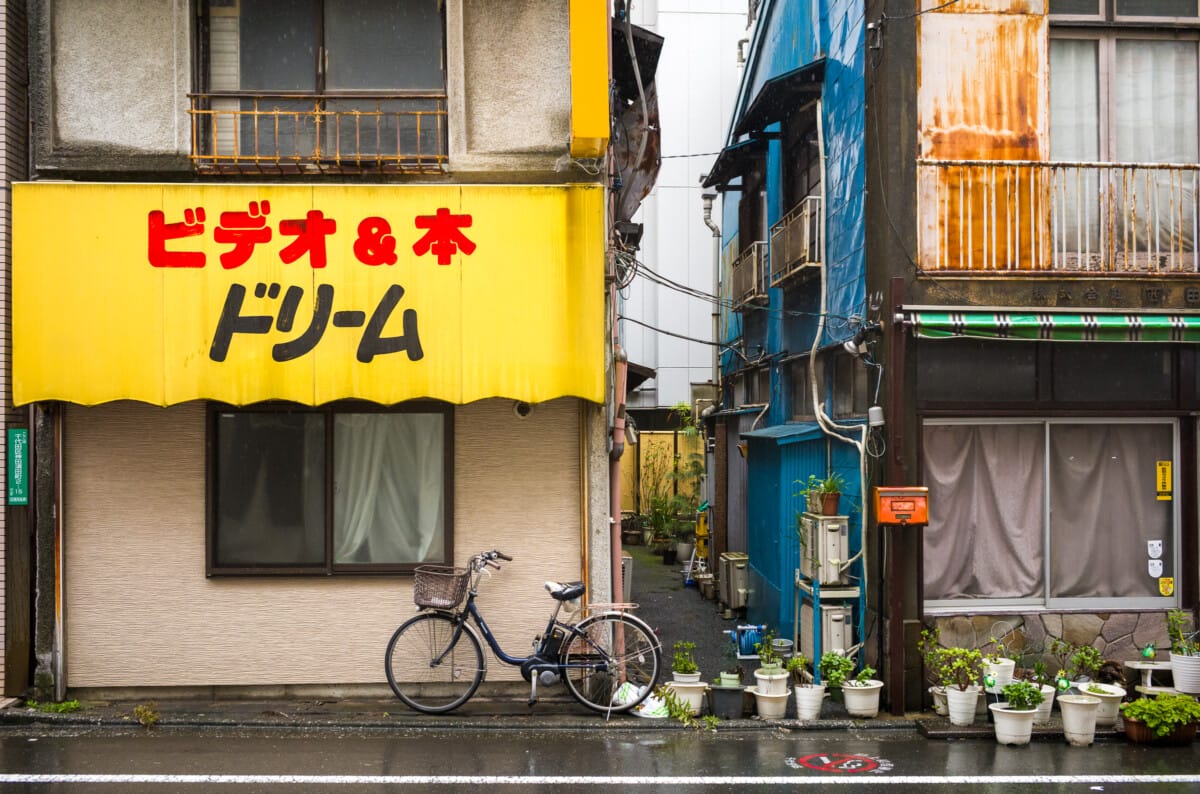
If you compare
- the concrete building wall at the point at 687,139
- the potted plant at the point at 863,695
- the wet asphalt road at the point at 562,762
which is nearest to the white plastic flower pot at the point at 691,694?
the wet asphalt road at the point at 562,762

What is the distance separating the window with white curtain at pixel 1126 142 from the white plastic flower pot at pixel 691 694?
6.12 meters

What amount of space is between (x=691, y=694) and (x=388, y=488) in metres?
3.83

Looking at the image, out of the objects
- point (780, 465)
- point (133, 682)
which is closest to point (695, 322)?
point (780, 465)

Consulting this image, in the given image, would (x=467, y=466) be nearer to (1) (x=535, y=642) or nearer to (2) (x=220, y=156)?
(1) (x=535, y=642)

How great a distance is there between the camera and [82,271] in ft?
32.0

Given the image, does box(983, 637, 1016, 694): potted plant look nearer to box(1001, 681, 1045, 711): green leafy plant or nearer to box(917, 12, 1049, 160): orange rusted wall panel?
box(1001, 681, 1045, 711): green leafy plant

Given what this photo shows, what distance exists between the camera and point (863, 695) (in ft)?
33.0

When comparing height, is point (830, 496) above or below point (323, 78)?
below

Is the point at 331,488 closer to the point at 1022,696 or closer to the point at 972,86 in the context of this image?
the point at 1022,696

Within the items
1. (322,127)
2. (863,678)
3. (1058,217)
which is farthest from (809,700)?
(322,127)

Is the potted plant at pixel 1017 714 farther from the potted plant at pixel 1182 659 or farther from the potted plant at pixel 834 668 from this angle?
the potted plant at pixel 1182 659

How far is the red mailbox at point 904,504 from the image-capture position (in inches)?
400

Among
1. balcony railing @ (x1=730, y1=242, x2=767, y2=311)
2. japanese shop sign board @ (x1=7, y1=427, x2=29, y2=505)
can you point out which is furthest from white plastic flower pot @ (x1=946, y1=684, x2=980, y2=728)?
japanese shop sign board @ (x1=7, y1=427, x2=29, y2=505)

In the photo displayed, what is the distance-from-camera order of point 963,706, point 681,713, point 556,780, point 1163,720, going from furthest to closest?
1. point 681,713
2. point 963,706
3. point 1163,720
4. point 556,780
